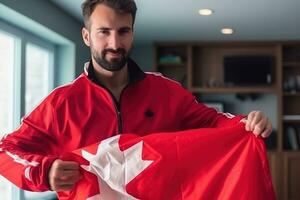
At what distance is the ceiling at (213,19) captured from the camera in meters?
4.04

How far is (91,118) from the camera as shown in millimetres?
1648

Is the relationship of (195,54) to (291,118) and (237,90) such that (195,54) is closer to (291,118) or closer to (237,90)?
(237,90)

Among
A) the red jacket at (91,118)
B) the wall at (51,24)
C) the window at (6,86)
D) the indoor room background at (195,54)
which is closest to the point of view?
the red jacket at (91,118)

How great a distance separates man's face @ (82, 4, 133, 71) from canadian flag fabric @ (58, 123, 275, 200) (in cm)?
28

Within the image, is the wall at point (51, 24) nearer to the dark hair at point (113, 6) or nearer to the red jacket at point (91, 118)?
the dark hair at point (113, 6)

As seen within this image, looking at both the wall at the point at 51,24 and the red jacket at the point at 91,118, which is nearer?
the red jacket at the point at 91,118

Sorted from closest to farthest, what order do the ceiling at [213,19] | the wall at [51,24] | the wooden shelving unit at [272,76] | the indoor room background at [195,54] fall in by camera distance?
the wall at [51,24] < the indoor room background at [195,54] < the ceiling at [213,19] < the wooden shelving unit at [272,76]

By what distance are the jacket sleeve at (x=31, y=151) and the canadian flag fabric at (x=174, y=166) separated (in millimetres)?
136

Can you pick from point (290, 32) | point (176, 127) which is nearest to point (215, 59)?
point (290, 32)

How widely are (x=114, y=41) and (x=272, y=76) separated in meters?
5.02

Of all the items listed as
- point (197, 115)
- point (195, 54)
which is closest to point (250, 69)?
point (195, 54)

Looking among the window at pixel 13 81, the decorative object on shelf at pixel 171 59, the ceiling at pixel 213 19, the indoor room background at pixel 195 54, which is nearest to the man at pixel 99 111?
the indoor room background at pixel 195 54

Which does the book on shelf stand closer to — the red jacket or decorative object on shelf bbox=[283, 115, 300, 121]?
decorative object on shelf bbox=[283, 115, 300, 121]

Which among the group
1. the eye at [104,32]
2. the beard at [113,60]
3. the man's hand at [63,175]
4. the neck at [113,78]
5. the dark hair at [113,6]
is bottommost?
the man's hand at [63,175]
